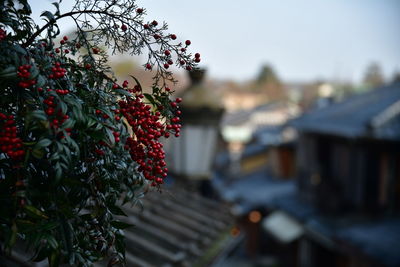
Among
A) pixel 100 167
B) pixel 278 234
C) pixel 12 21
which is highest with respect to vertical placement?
pixel 12 21

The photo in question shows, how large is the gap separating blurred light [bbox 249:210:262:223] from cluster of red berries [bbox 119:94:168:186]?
21.1 m

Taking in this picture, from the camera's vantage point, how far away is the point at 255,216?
74.8ft

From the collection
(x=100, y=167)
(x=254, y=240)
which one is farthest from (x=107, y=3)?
(x=254, y=240)

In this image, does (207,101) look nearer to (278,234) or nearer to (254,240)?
(278,234)

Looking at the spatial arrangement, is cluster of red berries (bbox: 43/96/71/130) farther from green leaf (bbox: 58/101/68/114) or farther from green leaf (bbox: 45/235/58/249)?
green leaf (bbox: 45/235/58/249)

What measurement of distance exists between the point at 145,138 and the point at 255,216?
2186cm

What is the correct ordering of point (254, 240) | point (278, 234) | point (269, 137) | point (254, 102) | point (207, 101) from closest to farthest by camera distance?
point (207, 101) → point (278, 234) → point (254, 240) → point (269, 137) → point (254, 102)

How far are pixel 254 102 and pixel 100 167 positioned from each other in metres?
68.4

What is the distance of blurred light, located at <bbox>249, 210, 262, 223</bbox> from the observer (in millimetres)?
22425

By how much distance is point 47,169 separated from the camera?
1.50 m

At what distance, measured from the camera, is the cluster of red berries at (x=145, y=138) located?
1.67 m

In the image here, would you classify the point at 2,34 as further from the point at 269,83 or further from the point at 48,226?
the point at 269,83

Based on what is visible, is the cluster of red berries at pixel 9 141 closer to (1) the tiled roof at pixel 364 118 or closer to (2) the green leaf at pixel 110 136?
(2) the green leaf at pixel 110 136

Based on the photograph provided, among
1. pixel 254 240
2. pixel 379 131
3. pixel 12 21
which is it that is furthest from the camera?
pixel 254 240
